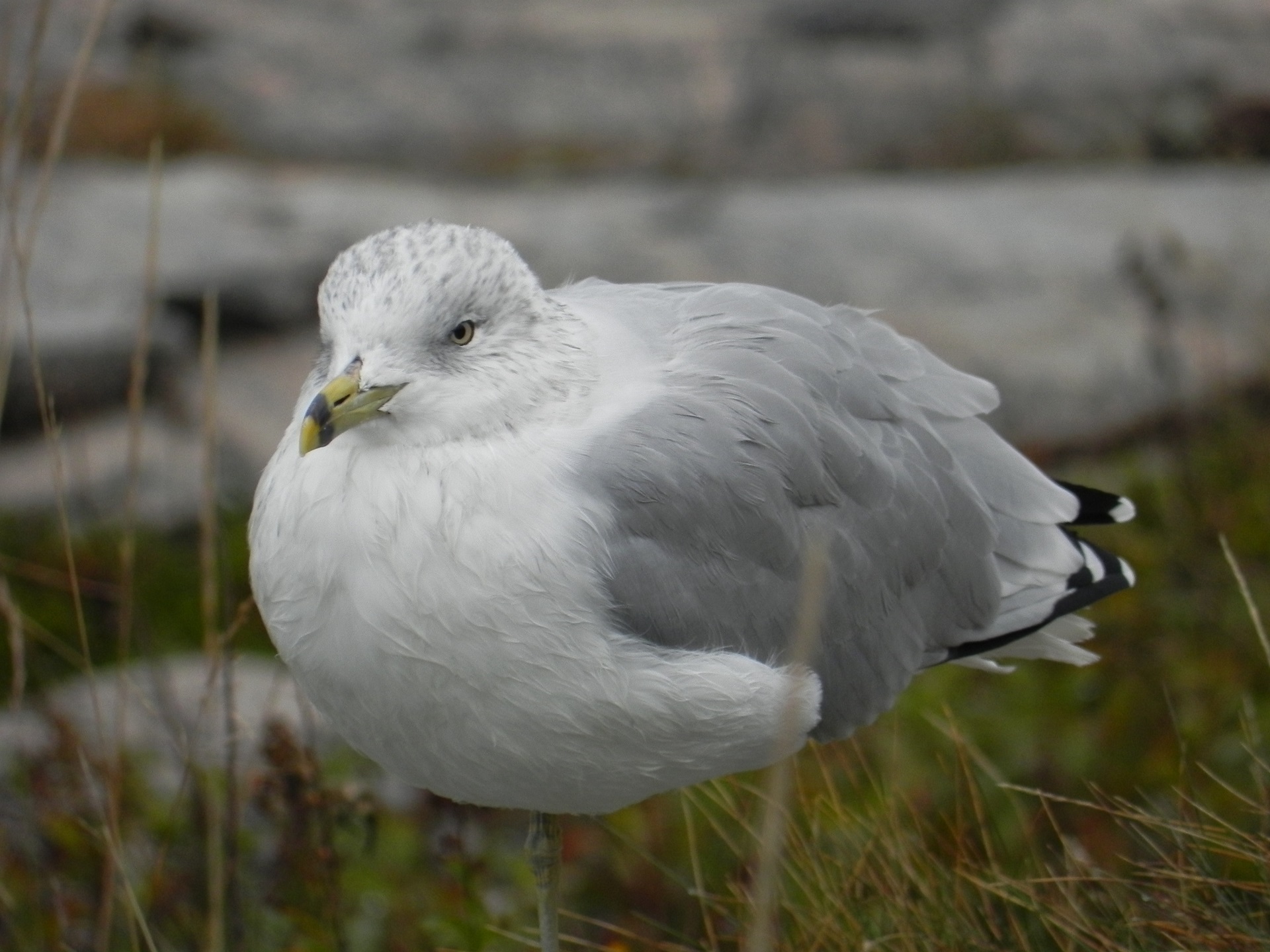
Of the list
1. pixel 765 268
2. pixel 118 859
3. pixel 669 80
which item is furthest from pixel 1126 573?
pixel 669 80

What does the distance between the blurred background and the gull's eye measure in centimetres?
75

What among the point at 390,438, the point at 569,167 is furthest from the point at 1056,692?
the point at 569,167

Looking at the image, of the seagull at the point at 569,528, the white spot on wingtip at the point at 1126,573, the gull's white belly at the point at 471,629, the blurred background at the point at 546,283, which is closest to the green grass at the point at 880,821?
the blurred background at the point at 546,283

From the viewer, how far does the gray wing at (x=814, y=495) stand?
7.78 ft

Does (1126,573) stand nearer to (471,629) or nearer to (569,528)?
(569,528)

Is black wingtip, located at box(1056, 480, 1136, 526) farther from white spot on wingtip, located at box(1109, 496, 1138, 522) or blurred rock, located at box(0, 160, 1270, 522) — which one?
blurred rock, located at box(0, 160, 1270, 522)

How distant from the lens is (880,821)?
2.85m

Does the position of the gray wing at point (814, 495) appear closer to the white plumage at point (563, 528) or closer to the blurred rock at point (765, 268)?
the white plumage at point (563, 528)

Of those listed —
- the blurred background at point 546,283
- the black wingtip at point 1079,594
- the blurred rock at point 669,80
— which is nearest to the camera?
the black wingtip at point 1079,594

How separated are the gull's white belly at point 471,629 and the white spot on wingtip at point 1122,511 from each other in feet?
3.66

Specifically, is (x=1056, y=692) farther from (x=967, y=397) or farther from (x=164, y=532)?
(x=164, y=532)

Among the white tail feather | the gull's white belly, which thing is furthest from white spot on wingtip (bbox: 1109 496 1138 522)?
the gull's white belly

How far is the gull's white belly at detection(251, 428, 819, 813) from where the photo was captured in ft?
7.09

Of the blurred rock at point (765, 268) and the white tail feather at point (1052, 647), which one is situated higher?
the white tail feather at point (1052, 647)
